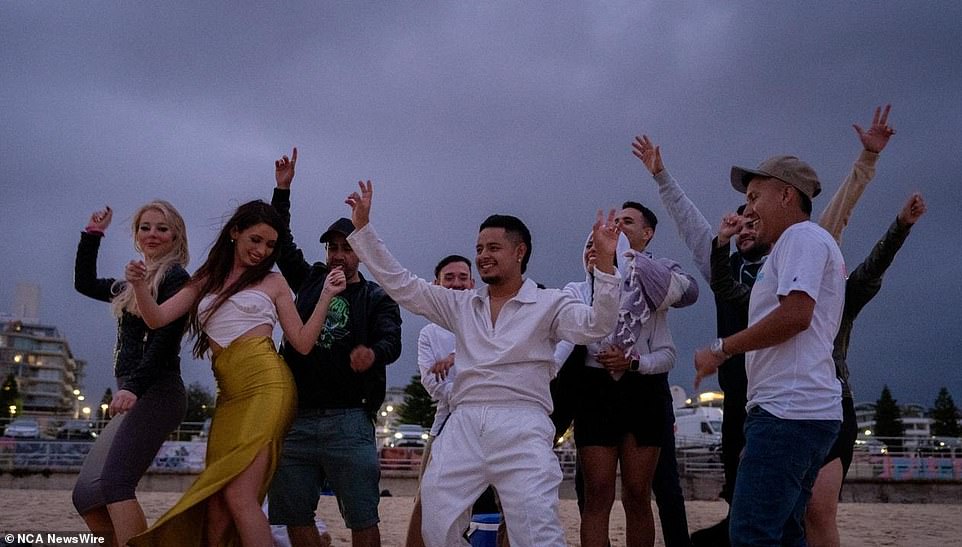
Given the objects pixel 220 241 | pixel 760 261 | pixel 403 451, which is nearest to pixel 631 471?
pixel 760 261

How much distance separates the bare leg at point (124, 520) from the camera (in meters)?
4.07

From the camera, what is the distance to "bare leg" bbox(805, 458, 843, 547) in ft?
13.1

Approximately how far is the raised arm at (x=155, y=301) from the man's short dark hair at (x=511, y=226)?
175 centimetres

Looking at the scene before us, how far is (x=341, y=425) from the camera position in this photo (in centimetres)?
506

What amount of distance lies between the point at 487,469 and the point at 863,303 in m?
2.48

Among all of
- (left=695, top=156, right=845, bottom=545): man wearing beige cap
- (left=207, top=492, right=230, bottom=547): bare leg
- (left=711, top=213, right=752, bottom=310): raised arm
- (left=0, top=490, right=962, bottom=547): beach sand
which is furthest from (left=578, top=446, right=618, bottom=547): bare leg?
(left=0, top=490, right=962, bottom=547): beach sand

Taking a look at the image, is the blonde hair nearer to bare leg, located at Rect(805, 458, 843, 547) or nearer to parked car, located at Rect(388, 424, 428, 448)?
bare leg, located at Rect(805, 458, 843, 547)

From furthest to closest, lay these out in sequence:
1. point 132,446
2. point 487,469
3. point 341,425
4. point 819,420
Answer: point 341,425 < point 132,446 < point 487,469 < point 819,420

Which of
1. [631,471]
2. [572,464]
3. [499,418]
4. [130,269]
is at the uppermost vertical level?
[130,269]

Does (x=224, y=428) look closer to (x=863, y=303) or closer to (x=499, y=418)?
(x=499, y=418)

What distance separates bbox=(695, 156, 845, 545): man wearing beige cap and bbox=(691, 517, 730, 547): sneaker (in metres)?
2.68

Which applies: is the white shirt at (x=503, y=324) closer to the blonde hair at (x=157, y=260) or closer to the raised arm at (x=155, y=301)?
the raised arm at (x=155, y=301)

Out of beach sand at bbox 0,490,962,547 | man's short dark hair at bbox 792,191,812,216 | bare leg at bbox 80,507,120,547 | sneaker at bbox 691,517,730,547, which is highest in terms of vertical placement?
man's short dark hair at bbox 792,191,812,216

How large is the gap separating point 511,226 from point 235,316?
1689 millimetres
